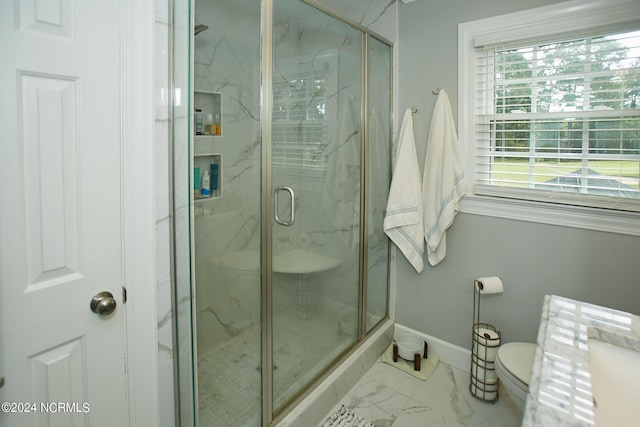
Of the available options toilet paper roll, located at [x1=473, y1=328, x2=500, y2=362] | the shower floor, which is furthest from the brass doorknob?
toilet paper roll, located at [x1=473, y1=328, x2=500, y2=362]

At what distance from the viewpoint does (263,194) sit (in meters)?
1.54

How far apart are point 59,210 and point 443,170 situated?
1895mm

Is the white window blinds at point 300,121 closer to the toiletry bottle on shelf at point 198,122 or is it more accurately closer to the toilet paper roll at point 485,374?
the toiletry bottle on shelf at point 198,122

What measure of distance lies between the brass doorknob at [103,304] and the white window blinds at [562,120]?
6.56 feet

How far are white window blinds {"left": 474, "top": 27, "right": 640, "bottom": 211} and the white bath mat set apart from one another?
146cm

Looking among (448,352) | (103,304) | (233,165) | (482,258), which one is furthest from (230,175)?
(448,352)

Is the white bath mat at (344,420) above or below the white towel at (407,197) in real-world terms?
below

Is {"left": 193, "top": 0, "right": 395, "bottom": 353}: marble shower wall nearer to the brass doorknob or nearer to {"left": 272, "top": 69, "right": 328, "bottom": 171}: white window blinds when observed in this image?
{"left": 272, "top": 69, "right": 328, "bottom": 171}: white window blinds

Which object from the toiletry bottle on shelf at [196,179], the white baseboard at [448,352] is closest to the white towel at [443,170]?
the white baseboard at [448,352]

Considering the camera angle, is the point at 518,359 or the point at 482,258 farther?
the point at 482,258

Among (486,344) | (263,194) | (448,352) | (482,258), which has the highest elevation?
(263,194)

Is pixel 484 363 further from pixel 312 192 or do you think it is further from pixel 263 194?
pixel 263 194

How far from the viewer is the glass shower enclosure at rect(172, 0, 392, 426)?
1.32m

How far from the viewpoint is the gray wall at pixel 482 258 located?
1.94 metres
